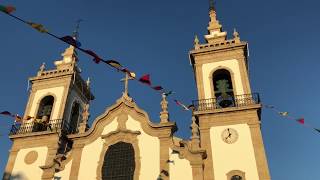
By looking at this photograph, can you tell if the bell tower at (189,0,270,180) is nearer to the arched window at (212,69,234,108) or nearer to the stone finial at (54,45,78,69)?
the arched window at (212,69,234,108)

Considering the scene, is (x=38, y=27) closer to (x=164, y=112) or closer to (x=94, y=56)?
(x=94, y=56)

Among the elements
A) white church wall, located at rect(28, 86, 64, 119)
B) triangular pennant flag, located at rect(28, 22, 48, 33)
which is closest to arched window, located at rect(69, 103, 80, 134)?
white church wall, located at rect(28, 86, 64, 119)

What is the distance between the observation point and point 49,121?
88.7ft

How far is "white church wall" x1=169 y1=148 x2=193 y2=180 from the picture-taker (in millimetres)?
20766

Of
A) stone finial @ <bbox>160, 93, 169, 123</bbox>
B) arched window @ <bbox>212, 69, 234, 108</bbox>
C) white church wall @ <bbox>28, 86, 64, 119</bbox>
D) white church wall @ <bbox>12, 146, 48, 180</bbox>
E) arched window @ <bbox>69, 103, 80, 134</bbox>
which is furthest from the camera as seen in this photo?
arched window @ <bbox>69, 103, 80, 134</bbox>

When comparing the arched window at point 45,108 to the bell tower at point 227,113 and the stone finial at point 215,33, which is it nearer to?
the bell tower at point 227,113

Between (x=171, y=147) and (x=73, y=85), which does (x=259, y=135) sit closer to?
(x=171, y=147)

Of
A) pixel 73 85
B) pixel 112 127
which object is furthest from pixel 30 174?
pixel 73 85

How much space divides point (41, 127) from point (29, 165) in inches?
136

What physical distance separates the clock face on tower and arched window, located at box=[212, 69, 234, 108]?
2115 millimetres

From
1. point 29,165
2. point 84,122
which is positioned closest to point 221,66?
point 84,122

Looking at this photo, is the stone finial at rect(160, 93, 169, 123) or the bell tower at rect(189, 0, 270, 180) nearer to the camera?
the bell tower at rect(189, 0, 270, 180)

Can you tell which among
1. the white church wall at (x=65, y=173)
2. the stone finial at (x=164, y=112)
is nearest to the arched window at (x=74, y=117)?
the white church wall at (x=65, y=173)

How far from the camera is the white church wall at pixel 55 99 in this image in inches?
1085
